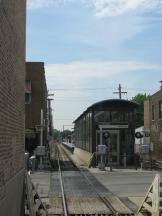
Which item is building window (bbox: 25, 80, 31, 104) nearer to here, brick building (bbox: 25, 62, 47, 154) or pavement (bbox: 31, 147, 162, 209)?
brick building (bbox: 25, 62, 47, 154)

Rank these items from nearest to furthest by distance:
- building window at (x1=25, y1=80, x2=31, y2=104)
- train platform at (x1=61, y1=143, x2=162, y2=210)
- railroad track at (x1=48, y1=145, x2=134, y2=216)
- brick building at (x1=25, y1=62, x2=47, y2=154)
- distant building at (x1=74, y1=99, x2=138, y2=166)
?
railroad track at (x1=48, y1=145, x2=134, y2=216)
train platform at (x1=61, y1=143, x2=162, y2=210)
distant building at (x1=74, y1=99, x2=138, y2=166)
building window at (x1=25, y1=80, x2=31, y2=104)
brick building at (x1=25, y1=62, x2=47, y2=154)

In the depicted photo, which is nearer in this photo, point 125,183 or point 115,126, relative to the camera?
point 125,183

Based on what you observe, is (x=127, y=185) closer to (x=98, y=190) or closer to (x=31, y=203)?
(x=98, y=190)

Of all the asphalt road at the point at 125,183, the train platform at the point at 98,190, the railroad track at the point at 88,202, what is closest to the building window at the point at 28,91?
the asphalt road at the point at 125,183

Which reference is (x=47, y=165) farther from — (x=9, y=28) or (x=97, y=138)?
(x=9, y=28)

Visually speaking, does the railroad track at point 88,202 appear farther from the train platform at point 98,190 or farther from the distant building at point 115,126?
the distant building at point 115,126

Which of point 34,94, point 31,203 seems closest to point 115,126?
point 34,94

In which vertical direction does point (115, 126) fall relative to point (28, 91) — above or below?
below

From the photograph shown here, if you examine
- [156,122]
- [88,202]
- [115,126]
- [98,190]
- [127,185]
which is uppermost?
[156,122]

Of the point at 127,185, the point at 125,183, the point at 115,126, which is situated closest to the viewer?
the point at 127,185

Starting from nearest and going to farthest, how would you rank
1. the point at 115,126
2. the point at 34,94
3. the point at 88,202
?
1. the point at 88,202
2. the point at 115,126
3. the point at 34,94

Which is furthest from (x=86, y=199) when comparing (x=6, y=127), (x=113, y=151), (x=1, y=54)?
(x=113, y=151)

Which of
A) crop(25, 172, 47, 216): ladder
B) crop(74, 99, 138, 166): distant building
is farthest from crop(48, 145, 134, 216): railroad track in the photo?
crop(74, 99, 138, 166): distant building

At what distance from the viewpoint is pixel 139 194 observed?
76.6 feet
